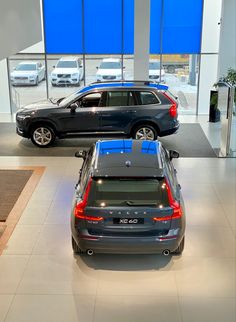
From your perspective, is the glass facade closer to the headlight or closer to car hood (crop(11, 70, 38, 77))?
car hood (crop(11, 70, 38, 77))


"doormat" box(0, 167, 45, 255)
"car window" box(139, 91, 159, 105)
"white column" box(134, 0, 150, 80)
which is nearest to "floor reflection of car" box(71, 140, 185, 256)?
"doormat" box(0, 167, 45, 255)

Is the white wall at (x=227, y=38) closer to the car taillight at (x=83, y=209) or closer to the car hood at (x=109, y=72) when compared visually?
the car hood at (x=109, y=72)

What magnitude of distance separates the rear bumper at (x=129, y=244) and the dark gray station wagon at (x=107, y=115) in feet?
20.4

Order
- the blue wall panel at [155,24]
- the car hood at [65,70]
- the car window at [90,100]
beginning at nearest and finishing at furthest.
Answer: the car window at [90,100]
the blue wall panel at [155,24]
the car hood at [65,70]

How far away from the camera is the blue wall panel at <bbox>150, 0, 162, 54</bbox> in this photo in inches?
639

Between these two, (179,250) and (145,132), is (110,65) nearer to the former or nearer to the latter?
(145,132)

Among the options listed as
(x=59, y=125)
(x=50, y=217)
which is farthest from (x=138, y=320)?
(x=59, y=125)

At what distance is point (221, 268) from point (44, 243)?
2716mm

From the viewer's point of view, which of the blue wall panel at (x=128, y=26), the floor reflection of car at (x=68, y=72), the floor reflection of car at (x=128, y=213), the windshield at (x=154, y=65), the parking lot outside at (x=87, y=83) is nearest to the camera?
the floor reflection of car at (x=128, y=213)

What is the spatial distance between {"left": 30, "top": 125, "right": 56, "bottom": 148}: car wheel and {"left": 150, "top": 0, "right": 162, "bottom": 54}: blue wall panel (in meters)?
6.38

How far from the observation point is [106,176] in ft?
20.2

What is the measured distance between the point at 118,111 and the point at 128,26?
5.90 meters

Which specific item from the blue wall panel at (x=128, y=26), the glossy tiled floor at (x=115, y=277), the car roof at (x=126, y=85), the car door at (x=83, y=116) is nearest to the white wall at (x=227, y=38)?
the blue wall panel at (x=128, y=26)

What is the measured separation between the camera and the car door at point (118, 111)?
12.0 metres
